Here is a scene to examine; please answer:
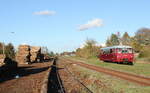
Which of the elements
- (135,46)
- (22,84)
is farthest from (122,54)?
(135,46)

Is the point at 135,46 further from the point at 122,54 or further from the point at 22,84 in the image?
the point at 22,84

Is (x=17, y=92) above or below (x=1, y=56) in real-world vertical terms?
below

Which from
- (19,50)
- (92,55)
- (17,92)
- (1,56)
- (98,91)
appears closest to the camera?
(98,91)

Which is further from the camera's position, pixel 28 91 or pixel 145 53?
pixel 145 53

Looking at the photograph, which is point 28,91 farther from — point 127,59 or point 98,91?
point 127,59

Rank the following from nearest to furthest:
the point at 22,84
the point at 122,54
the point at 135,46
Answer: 1. the point at 22,84
2. the point at 122,54
3. the point at 135,46

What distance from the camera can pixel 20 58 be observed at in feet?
173

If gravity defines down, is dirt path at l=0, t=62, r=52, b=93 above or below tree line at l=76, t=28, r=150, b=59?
below

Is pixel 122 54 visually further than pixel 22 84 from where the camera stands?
Yes

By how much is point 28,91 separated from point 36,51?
4910cm

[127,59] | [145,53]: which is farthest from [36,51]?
[127,59]

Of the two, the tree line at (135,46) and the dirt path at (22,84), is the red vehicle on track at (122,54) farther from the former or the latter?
the dirt path at (22,84)

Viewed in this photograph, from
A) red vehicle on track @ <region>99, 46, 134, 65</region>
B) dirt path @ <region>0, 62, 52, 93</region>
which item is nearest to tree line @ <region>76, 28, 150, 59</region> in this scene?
red vehicle on track @ <region>99, 46, 134, 65</region>

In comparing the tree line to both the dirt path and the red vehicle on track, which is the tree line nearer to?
the red vehicle on track
